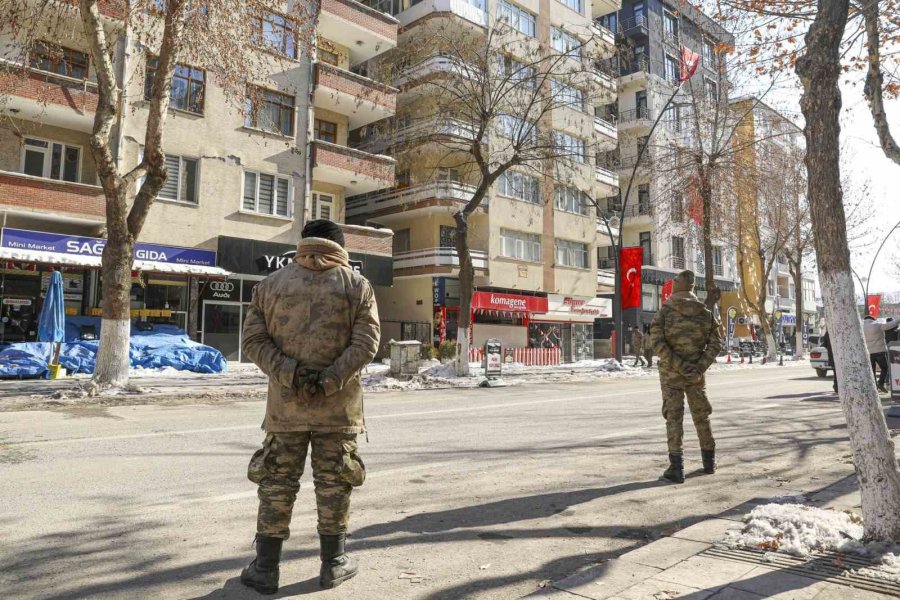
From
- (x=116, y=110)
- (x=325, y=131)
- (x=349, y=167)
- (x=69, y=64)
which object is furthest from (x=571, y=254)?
(x=116, y=110)

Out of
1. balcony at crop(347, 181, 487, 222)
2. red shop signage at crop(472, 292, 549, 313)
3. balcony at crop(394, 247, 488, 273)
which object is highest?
balcony at crop(347, 181, 487, 222)

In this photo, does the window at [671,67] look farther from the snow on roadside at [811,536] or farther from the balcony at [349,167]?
the snow on roadside at [811,536]

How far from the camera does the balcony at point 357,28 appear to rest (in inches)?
922

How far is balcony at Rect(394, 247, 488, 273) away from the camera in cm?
2658

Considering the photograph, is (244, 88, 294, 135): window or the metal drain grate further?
(244, 88, 294, 135): window

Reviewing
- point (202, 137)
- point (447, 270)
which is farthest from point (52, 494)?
point (447, 270)

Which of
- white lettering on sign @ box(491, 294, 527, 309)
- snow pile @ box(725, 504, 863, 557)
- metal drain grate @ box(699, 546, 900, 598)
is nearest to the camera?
metal drain grate @ box(699, 546, 900, 598)

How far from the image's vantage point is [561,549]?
375cm

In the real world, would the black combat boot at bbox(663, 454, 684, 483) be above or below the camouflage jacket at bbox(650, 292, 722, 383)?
below

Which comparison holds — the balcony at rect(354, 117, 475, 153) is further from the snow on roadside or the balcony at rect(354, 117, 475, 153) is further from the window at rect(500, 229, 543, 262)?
the snow on roadside

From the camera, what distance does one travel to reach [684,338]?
18.5 feet

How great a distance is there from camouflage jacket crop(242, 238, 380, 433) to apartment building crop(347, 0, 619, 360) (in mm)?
21381

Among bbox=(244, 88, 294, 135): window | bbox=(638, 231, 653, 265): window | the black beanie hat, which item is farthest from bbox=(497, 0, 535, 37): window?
the black beanie hat

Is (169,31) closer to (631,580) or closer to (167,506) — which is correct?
(167,506)
